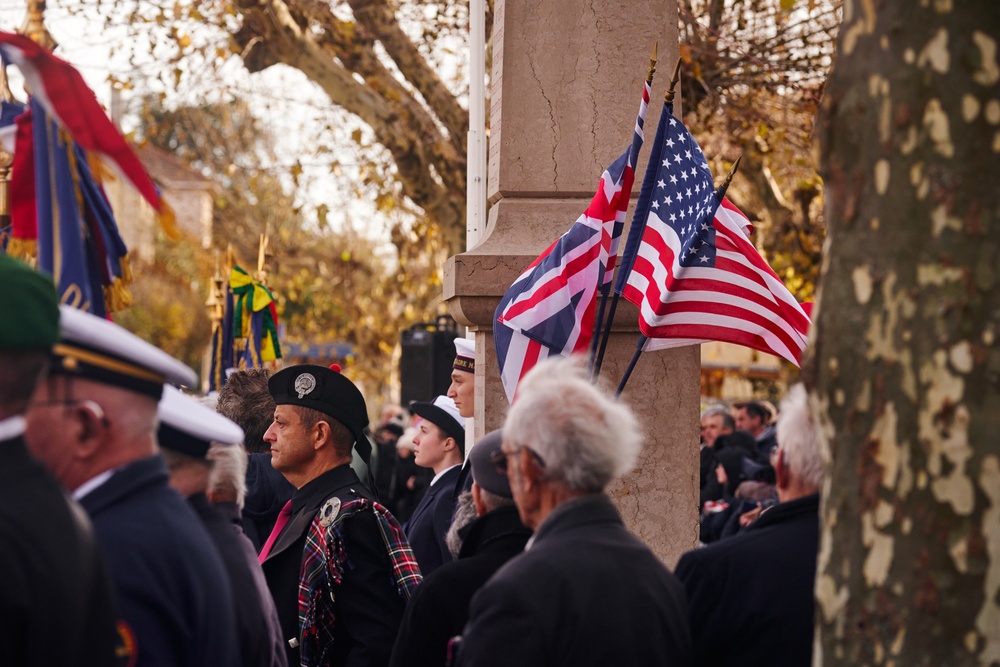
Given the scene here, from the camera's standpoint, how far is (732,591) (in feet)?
10.7

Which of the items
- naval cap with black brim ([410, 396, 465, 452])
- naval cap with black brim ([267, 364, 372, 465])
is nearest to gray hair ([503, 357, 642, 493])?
naval cap with black brim ([267, 364, 372, 465])

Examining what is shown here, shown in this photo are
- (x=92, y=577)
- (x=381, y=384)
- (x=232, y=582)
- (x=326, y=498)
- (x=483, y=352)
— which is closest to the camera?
(x=92, y=577)

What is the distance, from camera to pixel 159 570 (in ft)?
8.39

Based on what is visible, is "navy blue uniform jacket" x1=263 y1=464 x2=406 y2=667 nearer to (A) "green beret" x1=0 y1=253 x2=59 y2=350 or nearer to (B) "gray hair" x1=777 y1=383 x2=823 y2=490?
(B) "gray hair" x1=777 y1=383 x2=823 y2=490

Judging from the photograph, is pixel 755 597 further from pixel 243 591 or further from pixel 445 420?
pixel 445 420

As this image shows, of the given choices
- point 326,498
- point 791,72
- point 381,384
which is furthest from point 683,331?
point 381,384

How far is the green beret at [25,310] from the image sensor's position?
2229 millimetres

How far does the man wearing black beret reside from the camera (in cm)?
434

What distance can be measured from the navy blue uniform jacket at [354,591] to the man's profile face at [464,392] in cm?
176

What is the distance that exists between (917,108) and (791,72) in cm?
1224

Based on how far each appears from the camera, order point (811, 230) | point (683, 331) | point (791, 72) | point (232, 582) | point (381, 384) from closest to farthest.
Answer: point (232, 582) < point (683, 331) < point (791, 72) < point (811, 230) < point (381, 384)

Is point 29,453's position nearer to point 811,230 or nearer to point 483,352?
point 483,352

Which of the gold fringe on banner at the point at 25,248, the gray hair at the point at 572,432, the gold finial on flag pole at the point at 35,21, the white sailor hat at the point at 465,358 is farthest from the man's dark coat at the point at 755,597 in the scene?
the white sailor hat at the point at 465,358

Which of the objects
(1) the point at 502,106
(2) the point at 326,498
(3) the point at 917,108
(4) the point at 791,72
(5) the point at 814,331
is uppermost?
(4) the point at 791,72
